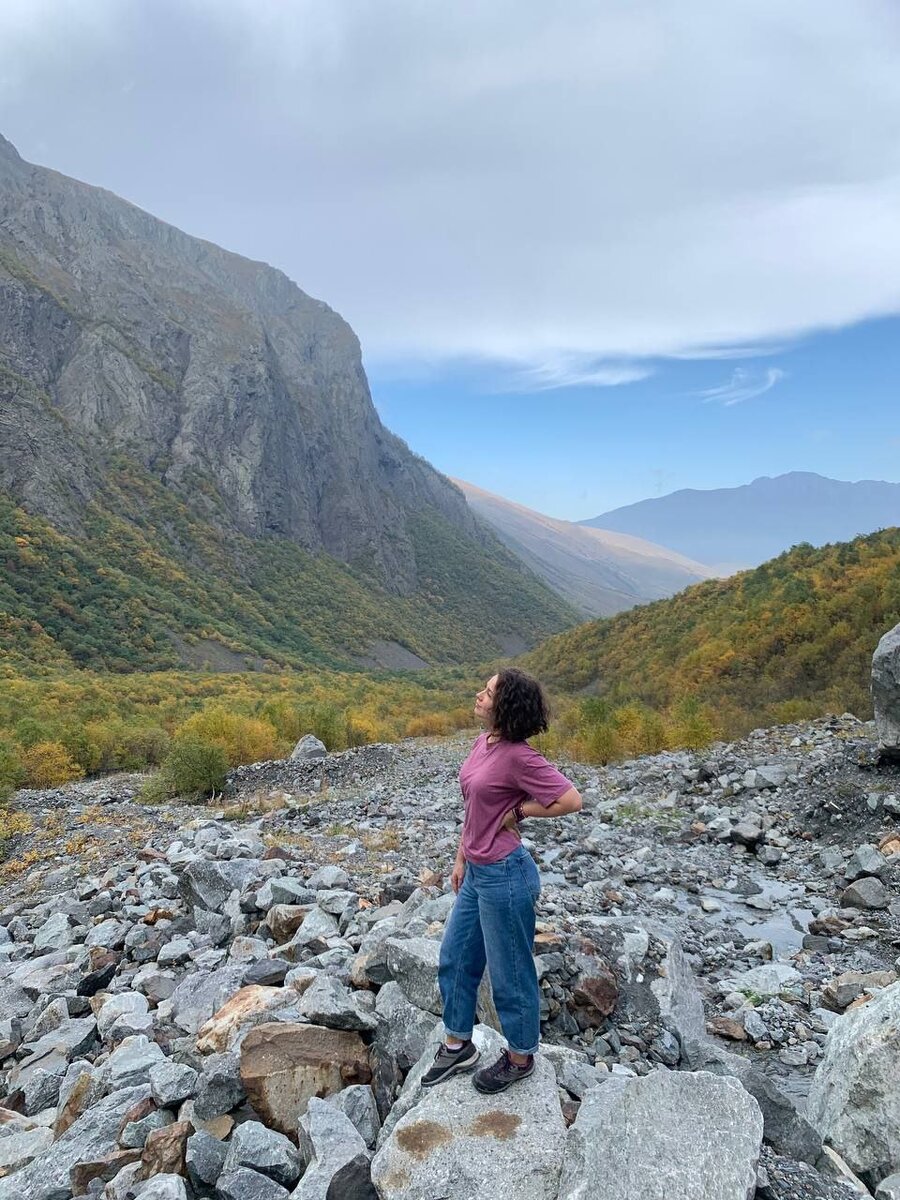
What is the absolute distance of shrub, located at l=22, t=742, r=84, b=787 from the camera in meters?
19.6

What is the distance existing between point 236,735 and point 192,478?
9436 cm

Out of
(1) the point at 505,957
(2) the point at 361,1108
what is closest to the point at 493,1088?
(1) the point at 505,957

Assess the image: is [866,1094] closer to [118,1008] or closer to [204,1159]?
[204,1159]

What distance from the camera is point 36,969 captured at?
23.2 feet

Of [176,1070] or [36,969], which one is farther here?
[36,969]

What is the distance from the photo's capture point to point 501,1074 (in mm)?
3414

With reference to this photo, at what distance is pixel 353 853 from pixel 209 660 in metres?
59.2

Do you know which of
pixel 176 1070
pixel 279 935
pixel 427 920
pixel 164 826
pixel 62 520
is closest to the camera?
pixel 176 1070

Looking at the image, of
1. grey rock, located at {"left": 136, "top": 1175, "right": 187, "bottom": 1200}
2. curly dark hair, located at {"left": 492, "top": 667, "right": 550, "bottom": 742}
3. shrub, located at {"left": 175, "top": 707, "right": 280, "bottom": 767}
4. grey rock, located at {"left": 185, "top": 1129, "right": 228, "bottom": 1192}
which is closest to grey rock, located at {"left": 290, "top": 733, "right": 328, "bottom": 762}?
shrub, located at {"left": 175, "top": 707, "right": 280, "bottom": 767}

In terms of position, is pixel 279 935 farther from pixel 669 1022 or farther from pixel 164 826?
pixel 164 826

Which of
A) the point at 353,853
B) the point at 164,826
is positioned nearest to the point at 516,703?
the point at 353,853

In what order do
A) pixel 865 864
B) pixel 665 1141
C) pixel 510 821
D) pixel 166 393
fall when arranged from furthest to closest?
pixel 166 393 → pixel 865 864 → pixel 510 821 → pixel 665 1141

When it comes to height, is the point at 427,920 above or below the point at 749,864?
above

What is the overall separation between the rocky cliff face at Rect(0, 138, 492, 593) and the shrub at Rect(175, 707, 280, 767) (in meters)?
64.0
